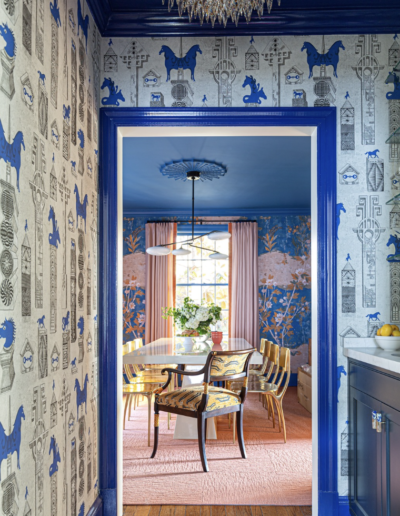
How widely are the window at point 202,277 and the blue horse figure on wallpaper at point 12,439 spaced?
6.01m

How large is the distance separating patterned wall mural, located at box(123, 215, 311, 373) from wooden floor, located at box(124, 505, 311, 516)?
4.44 m

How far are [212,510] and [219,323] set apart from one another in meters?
4.60

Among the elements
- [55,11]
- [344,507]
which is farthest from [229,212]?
[55,11]

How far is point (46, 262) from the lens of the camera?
66.7 inches

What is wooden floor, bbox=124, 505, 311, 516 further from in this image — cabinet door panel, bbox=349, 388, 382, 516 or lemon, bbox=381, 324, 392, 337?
lemon, bbox=381, 324, 392, 337

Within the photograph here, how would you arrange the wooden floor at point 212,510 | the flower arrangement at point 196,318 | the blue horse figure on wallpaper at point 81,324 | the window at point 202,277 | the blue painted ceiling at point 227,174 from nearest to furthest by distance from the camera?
1. the blue horse figure on wallpaper at point 81,324
2. the wooden floor at point 212,510
3. the blue painted ceiling at point 227,174
4. the flower arrangement at point 196,318
5. the window at point 202,277

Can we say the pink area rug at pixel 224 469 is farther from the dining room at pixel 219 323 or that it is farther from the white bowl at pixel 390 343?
the white bowl at pixel 390 343

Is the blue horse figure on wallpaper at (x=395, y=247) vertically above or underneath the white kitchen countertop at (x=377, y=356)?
above

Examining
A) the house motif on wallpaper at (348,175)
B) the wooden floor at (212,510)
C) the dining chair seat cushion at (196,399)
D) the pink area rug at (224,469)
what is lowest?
the pink area rug at (224,469)

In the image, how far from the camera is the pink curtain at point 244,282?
7152 mm

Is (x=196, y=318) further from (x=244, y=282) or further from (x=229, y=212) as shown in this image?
(x=229, y=212)

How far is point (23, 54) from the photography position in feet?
4.83

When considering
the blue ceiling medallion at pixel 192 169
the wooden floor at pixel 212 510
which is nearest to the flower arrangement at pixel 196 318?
the blue ceiling medallion at pixel 192 169

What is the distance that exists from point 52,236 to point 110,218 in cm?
91
